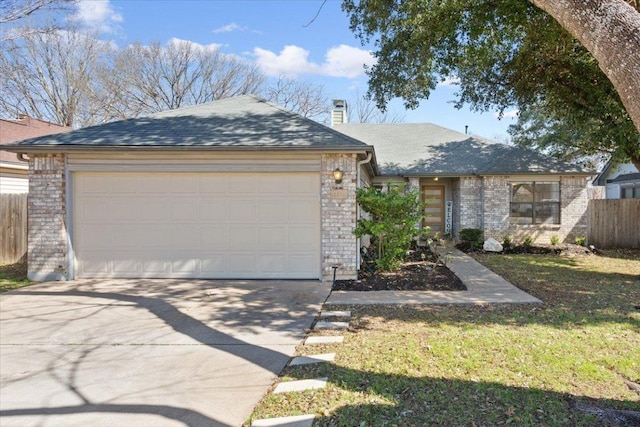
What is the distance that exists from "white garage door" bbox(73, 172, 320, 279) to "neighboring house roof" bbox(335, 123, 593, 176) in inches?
299

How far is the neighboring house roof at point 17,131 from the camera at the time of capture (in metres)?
13.7

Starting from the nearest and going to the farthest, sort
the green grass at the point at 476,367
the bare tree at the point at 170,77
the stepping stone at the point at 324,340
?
the green grass at the point at 476,367 < the stepping stone at the point at 324,340 < the bare tree at the point at 170,77

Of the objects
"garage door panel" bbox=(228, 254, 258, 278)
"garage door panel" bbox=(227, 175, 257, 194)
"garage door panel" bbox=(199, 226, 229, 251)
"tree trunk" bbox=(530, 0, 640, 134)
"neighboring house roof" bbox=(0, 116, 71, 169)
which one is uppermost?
"neighboring house roof" bbox=(0, 116, 71, 169)

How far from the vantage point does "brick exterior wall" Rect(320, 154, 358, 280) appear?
26.0ft

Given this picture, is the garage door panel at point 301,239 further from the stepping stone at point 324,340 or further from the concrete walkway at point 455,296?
the stepping stone at point 324,340

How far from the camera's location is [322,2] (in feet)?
20.0

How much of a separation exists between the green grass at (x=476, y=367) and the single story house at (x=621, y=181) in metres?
14.8

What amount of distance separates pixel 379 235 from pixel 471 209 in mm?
7242

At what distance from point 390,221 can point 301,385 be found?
554cm

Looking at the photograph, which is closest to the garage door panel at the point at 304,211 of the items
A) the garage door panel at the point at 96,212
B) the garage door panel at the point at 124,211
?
the garage door panel at the point at 124,211

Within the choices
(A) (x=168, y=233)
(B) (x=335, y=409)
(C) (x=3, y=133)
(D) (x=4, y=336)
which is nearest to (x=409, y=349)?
(B) (x=335, y=409)

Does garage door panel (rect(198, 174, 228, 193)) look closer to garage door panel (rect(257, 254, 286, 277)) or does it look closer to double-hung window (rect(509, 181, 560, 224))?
garage door panel (rect(257, 254, 286, 277))

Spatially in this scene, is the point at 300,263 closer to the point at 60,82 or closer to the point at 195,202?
the point at 195,202

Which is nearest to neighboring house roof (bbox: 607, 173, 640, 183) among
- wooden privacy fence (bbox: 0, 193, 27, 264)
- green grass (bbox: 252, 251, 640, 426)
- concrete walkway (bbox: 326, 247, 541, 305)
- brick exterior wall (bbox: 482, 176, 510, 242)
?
brick exterior wall (bbox: 482, 176, 510, 242)
